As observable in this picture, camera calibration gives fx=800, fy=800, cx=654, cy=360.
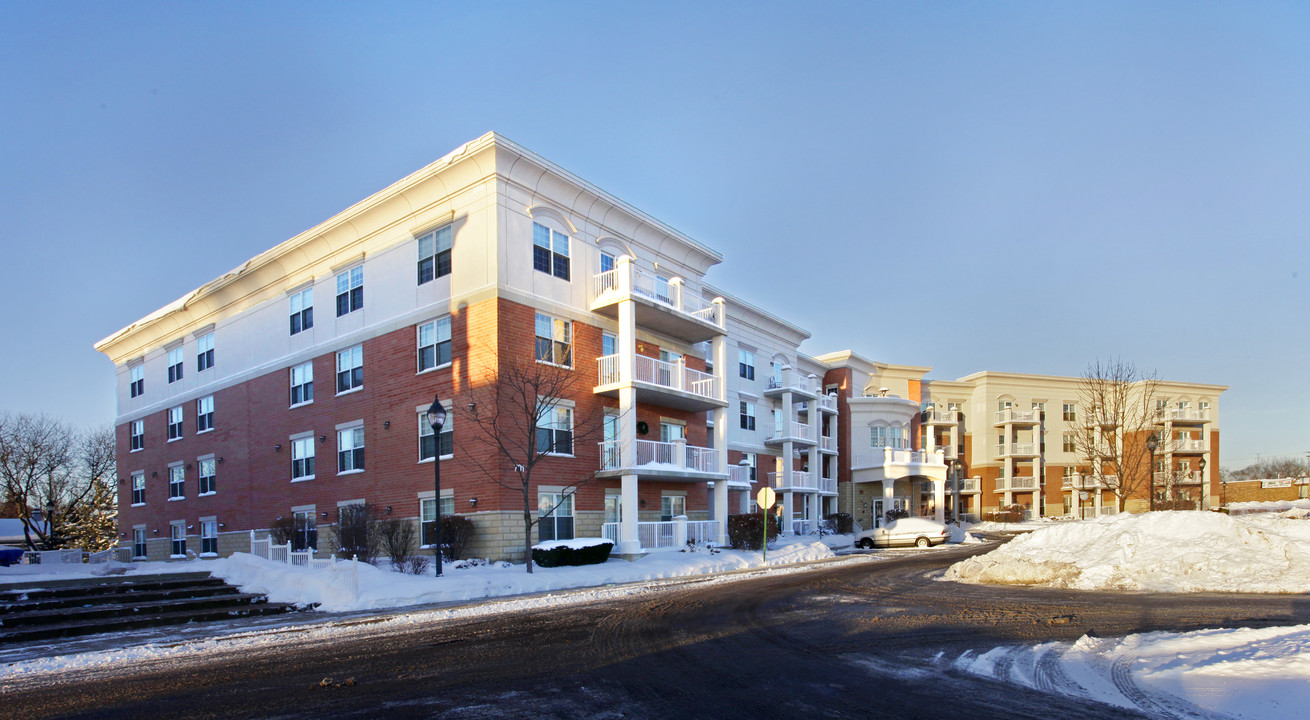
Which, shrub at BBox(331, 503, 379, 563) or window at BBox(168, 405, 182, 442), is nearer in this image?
shrub at BBox(331, 503, 379, 563)

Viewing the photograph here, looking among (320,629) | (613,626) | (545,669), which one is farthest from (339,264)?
(545,669)

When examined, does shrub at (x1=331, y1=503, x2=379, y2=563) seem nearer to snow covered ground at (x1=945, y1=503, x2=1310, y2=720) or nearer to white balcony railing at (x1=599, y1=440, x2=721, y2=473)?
white balcony railing at (x1=599, y1=440, x2=721, y2=473)

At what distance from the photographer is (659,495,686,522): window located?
103ft

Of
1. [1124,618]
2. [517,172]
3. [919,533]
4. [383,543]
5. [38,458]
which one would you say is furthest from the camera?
[38,458]

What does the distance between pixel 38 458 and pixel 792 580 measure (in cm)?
5167

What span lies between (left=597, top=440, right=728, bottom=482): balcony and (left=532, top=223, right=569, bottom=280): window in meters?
6.35

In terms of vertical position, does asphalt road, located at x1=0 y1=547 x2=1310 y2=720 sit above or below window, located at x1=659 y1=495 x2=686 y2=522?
above

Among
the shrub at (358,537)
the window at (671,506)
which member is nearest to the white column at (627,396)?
the window at (671,506)

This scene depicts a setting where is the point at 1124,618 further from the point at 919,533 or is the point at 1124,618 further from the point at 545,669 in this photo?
the point at 919,533

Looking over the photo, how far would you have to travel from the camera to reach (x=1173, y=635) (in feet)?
33.6

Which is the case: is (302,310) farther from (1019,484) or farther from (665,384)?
(1019,484)

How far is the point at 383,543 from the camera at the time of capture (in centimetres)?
2442

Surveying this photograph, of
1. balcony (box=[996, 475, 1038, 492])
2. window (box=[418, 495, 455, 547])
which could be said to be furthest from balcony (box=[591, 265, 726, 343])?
balcony (box=[996, 475, 1038, 492])

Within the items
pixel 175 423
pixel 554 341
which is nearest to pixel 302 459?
pixel 554 341
